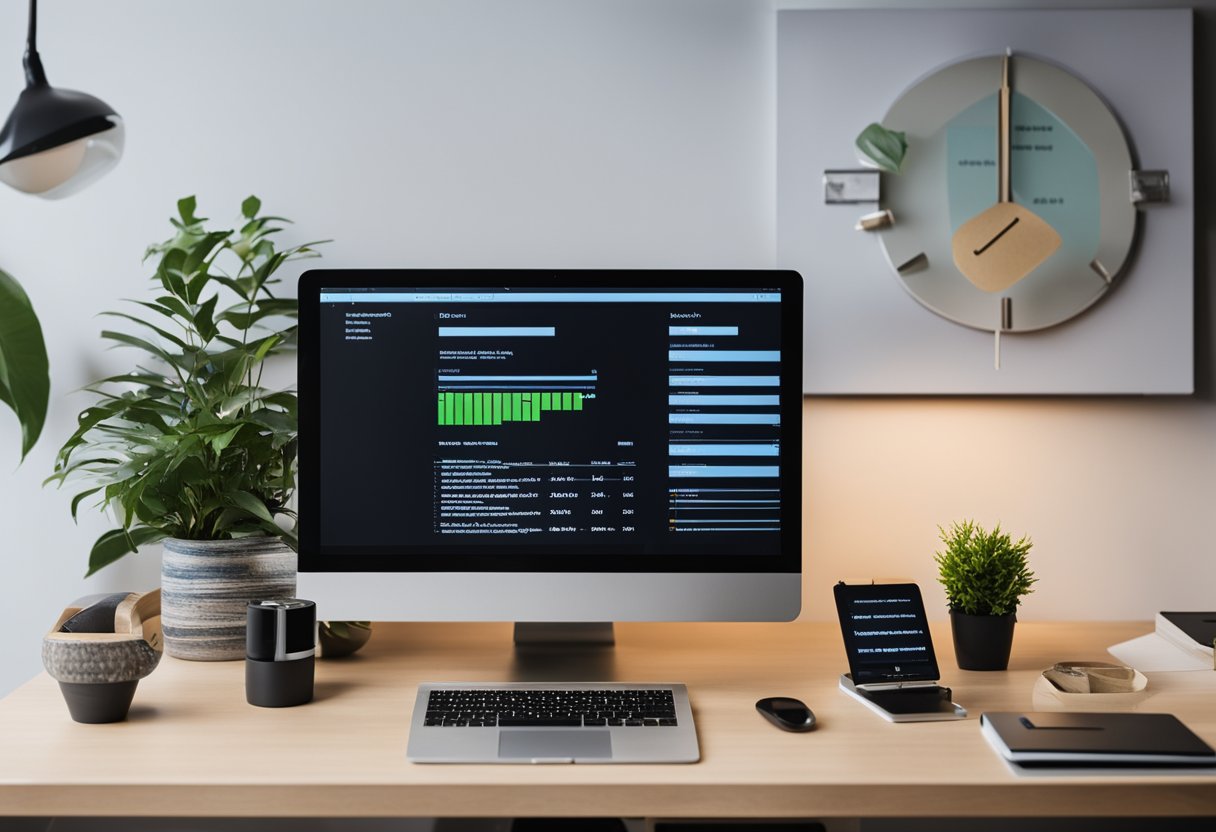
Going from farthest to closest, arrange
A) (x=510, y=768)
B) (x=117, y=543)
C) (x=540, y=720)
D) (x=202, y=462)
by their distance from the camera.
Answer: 1. (x=117, y=543)
2. (x=202, y=462)
3. (x=540, y=720)
4. (x=510, y=768)

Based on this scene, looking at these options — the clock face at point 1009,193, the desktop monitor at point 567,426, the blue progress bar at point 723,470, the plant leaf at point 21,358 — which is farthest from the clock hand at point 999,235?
the plant leaf at point 21,358

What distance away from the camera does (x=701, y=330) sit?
47.9 inches

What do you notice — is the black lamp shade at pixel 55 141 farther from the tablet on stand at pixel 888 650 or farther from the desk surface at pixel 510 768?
the tablet on stand at pixel 888 650

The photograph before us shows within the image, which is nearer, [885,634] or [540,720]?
[540,720]

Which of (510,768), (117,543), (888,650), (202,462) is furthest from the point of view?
(117,543)

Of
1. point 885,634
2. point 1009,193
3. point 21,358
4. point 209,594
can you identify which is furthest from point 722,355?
point 21,358

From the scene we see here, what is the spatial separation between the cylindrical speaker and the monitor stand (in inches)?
10.6

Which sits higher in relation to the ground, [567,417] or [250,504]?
[567,417]

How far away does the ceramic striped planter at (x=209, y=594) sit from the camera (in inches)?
51.6

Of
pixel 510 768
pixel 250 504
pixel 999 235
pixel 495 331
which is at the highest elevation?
pixel 999 235

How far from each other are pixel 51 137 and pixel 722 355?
85 centimetres

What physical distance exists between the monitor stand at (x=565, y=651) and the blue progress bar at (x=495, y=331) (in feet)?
1.43

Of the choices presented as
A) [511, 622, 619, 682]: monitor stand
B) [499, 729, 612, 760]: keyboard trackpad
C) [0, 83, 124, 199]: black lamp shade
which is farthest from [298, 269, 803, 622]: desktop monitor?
[0, 83, 124, 199]: black lamp shade

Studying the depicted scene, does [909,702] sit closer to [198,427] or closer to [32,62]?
[198,427]
